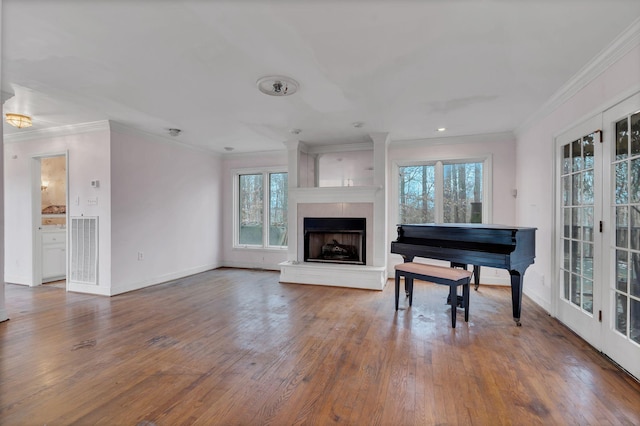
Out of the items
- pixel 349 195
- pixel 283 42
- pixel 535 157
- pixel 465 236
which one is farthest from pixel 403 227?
pixel 283 42

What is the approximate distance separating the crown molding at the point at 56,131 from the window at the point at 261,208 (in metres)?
2.59

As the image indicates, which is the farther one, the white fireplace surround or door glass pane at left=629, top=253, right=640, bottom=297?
the white fireplace surround

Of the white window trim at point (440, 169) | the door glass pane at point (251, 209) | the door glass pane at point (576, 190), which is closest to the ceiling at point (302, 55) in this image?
the door glass pane at point (576, 190)

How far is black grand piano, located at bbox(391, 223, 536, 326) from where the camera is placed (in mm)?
2980

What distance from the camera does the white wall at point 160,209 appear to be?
14.3ft

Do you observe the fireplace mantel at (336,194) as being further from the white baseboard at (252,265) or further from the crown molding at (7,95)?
the crown molding at (7,95)

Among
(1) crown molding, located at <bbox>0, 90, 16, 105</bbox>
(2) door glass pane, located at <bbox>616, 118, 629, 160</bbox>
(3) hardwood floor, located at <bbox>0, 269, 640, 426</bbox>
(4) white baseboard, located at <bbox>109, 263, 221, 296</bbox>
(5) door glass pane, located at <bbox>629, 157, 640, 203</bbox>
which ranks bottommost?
(3) hardwood floor, located at <bbox>0, 269, 640, 426</bbox>

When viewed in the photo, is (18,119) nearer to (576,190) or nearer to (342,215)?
(342,215)

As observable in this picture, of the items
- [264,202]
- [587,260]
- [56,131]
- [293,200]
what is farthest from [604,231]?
[56,131]

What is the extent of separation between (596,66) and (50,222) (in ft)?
26.2

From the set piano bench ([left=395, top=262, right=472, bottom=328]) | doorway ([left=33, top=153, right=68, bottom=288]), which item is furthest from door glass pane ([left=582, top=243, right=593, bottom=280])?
doorway ([left=33, top=153, right=68, bottom=288])

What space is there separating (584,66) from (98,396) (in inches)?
175

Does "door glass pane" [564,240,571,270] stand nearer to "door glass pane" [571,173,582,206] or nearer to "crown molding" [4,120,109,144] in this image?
"door glass pane" [571,173,582,206]

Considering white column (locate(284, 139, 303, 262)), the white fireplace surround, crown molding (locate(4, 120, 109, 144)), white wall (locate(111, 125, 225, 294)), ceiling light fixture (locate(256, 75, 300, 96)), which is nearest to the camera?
ceiling light fixture (locate(256, 75, 300, 96))
